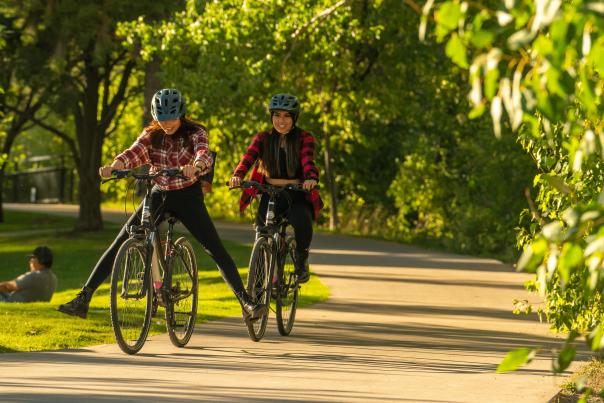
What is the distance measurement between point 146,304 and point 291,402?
2360mm

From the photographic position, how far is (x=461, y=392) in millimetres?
8508

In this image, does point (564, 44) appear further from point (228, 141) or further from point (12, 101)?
point (12, 101)

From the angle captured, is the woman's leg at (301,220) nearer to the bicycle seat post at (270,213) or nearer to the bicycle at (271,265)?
the bicycle at (271,265)

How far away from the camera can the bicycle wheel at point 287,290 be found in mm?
11312

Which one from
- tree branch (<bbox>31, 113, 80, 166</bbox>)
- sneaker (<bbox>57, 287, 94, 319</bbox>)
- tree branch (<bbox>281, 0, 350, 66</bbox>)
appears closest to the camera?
sneaker (<bbox>57, 287, 94, 319</bbox>)

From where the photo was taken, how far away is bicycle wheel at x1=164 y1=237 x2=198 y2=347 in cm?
1027

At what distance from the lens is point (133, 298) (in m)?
9.84

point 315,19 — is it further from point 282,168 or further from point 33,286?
point 282,168

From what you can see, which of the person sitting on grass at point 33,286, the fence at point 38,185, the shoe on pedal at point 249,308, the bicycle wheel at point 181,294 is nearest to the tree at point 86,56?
the person sitting on grass at point 33,286

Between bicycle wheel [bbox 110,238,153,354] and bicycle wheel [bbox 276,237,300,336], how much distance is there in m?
1.57

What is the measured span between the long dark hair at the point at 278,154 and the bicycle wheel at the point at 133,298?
164 centimetres

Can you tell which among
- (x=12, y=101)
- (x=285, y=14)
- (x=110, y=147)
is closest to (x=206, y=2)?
(x=285, y=14)

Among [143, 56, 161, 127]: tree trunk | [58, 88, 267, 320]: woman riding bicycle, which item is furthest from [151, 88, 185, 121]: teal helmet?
[143, 56, 161, 127]: tree trunk

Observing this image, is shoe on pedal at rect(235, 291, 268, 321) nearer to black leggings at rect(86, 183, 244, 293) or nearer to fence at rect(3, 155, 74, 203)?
black leggings at rect(86, 183, 244, 293)
